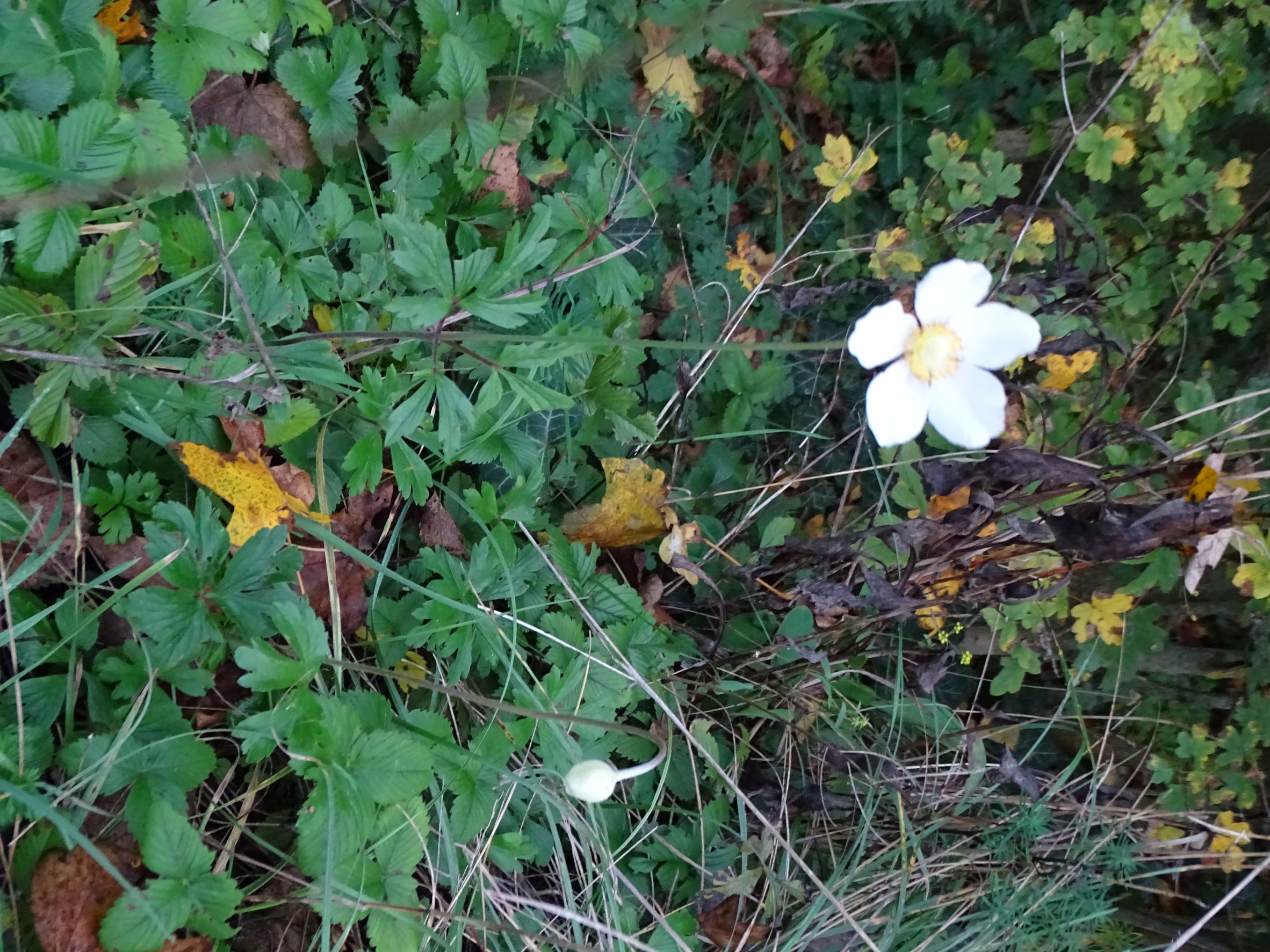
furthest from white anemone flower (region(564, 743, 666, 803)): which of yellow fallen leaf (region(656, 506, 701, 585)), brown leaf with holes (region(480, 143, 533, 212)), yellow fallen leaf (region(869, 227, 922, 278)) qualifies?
yellow fallen leaf (region(869, 227, 922, 278))

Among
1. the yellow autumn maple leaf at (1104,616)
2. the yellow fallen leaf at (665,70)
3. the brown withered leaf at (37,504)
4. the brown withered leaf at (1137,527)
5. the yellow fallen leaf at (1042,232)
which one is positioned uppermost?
the yellow fallen leaf at (665,70)

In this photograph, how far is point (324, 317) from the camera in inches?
51.4

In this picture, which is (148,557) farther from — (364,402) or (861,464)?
(861,464)

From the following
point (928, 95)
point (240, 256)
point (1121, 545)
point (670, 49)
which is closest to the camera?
point (1121, 545)

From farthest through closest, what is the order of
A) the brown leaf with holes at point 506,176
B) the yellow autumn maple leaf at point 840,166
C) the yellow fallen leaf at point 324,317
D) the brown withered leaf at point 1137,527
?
the yellow autumn maple leaf at point 840,166, the brown leaf with holes at point 506,176, the yellow fallen leaf at point 324,317, the brown withered leaf at point 1137,527

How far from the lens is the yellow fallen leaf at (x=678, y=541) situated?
1.53 m

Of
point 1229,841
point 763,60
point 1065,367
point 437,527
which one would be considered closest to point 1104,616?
point 1065,367

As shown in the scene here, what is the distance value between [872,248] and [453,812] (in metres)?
1.31

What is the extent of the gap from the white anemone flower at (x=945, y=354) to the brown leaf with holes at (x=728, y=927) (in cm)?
108

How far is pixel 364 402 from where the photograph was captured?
1.21 metres

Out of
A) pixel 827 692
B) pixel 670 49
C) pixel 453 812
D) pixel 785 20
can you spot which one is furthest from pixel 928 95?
pixel 453 812

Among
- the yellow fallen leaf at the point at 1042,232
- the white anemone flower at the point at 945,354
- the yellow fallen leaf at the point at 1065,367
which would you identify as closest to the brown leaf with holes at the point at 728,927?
the white anemone flower at the point at 945,354

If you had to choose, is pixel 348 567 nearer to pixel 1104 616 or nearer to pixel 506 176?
pixel 506 176

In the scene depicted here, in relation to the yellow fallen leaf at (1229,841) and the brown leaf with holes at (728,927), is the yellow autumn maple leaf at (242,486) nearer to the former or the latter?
Result: the brown leaf with holes at (728,927)
